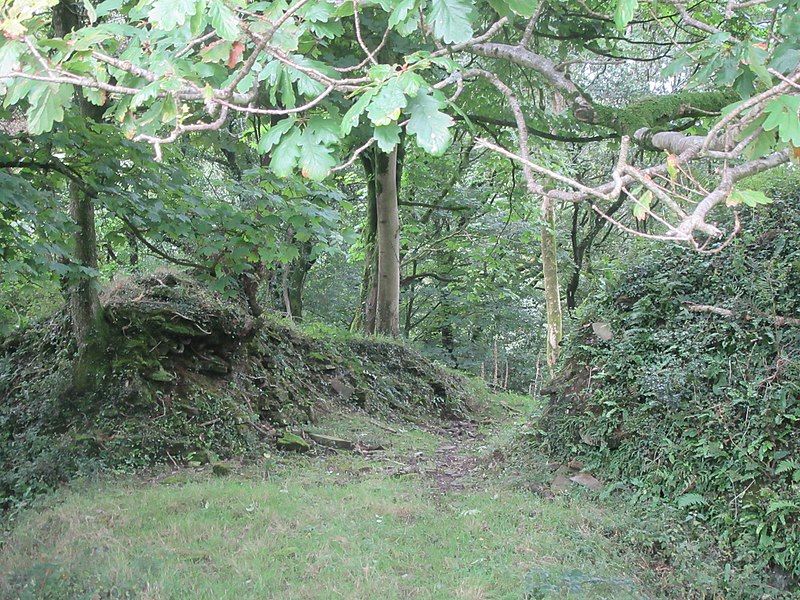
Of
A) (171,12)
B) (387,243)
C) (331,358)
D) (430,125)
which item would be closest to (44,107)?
(171,12)

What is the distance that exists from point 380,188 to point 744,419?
8100mm

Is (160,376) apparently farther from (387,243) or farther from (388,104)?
(388,104)

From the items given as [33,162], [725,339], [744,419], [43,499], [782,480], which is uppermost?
[33,162]

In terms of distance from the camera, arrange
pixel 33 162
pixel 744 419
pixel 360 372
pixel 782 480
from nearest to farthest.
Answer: pixel 782 480 → pixel 744 419 → pixel 33 162 → pixel 360 372

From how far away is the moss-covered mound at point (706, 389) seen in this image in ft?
17.8

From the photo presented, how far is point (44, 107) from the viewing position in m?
2.57

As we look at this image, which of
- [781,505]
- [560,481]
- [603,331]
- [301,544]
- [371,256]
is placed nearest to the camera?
[301,544]

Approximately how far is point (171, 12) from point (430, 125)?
3.22 feet

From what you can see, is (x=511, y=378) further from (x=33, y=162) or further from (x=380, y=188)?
(x=33, y=162)

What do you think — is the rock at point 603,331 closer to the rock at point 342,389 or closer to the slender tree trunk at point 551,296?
the rock at point 342,389

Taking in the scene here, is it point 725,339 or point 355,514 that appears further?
point 725,339

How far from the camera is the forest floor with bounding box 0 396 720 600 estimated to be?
424 cm

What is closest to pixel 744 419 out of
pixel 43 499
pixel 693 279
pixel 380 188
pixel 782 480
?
pixel 782 480

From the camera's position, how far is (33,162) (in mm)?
6266
